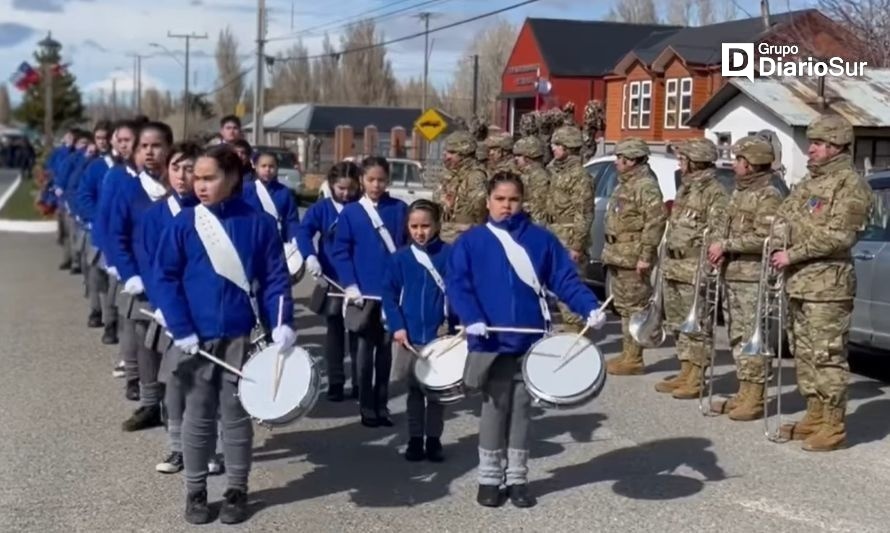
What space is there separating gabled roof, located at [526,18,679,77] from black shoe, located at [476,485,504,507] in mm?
48428

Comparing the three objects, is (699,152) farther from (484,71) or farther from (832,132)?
(484,71)

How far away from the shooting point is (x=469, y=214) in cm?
1159

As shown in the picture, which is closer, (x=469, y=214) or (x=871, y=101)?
(x=469, y=214)

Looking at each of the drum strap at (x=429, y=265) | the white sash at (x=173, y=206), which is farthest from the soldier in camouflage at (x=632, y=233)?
the white sash at (x=173, y=206)

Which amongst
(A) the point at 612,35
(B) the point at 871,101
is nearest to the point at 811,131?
A: (B) the point at 871,101

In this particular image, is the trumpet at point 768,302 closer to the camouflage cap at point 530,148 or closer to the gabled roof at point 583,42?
the camouflage cap at point 530,148

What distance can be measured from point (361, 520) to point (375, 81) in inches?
3701

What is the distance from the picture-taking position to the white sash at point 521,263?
21.7 ft

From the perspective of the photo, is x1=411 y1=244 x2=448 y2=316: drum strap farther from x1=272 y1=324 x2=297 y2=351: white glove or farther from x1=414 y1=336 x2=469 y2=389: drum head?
x1=272 y1=324 x2=297 y2=351: white glove

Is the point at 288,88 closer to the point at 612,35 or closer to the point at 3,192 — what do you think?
the point at 612,35

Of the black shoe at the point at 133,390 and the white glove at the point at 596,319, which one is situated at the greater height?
the white glove at the point at 596,319

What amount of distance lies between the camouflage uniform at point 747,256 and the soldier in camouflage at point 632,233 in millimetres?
1201

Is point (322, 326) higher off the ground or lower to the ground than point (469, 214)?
lower

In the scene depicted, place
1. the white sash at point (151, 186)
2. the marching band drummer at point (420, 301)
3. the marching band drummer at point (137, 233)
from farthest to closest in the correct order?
the white sash at point (151, 186) < the marching band drummer at point (137, 233) < the marching band drummer at point (420, 301)
